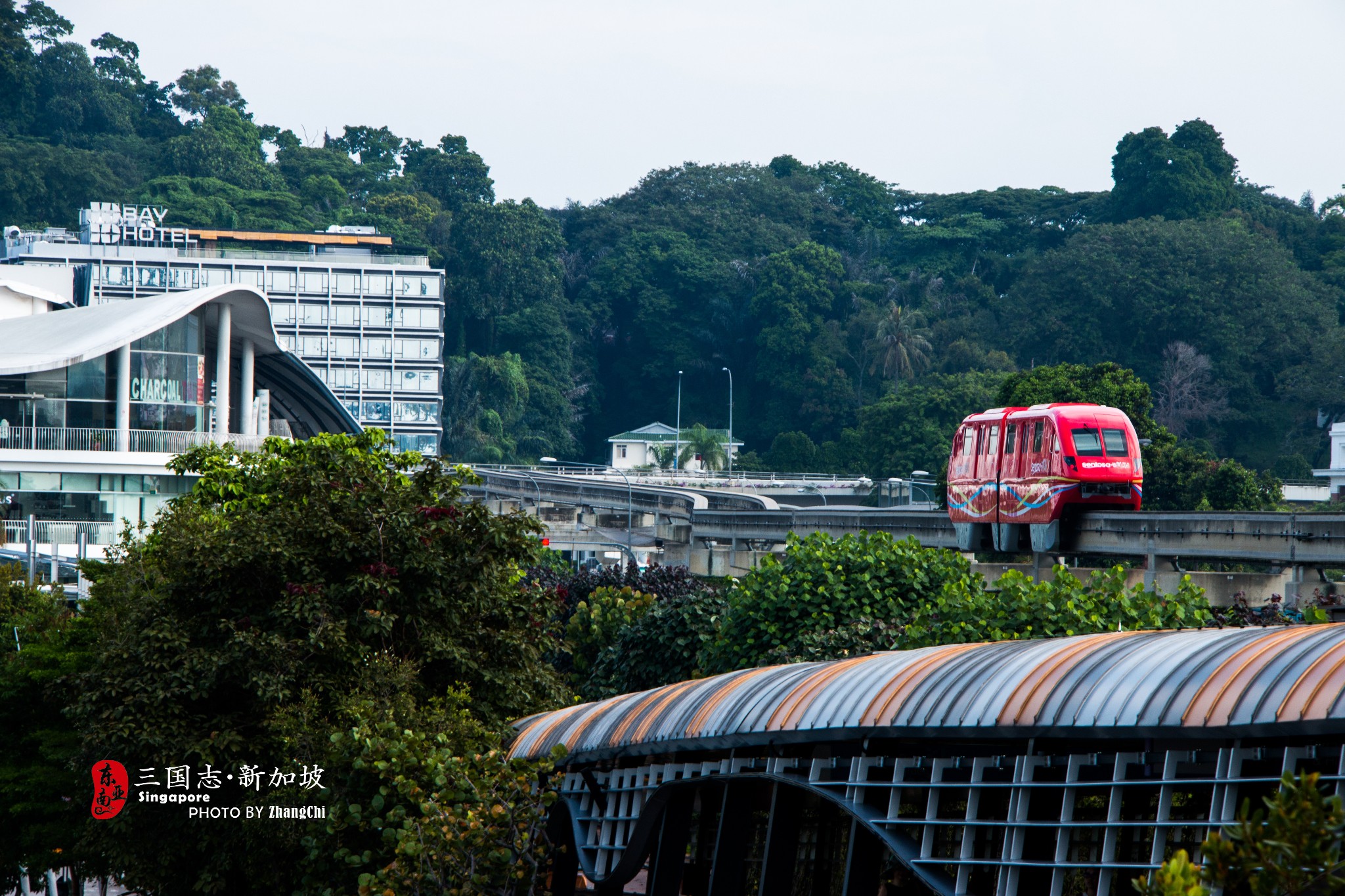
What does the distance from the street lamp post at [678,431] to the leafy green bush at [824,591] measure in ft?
288

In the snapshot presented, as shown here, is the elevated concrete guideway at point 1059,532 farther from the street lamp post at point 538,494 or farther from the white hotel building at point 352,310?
the white hotel building at point 352,310

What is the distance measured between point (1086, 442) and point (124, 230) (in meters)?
101

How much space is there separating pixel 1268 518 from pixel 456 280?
10841cm

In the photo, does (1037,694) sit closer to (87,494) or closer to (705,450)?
(87,494)

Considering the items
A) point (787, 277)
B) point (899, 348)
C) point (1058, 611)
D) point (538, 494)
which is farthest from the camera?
point (787, 277)

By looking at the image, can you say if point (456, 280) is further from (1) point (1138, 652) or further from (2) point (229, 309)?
(1) point (1138, 652)

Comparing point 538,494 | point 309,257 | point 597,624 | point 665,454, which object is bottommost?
point 597,624

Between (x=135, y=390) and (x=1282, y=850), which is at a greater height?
(x=135, y=390)

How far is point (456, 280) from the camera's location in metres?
135

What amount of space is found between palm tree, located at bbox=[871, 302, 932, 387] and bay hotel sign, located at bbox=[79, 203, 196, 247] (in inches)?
2205

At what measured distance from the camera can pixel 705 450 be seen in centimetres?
11119

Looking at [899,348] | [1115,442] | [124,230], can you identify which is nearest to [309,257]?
[124,230]

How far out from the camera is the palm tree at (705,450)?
111 metres

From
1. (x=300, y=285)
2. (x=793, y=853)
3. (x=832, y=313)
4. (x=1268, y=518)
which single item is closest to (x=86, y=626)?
(x=793, y=853)
